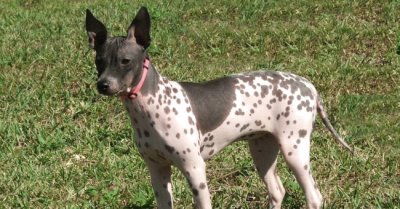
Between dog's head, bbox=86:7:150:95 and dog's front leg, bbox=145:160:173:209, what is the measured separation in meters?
0.79

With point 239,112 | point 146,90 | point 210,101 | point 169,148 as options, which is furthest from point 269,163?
point 146,90

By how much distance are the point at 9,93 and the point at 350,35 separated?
552cm

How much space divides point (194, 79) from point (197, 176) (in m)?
4.92

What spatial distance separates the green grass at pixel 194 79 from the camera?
7188 mm

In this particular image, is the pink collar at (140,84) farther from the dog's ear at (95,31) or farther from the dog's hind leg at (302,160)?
the dog's hind leg at (302,160)

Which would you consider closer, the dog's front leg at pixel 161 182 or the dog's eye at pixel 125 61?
the dog's eye at pixel 125 61

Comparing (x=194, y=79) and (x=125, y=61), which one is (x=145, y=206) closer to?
(x=125, y=61)

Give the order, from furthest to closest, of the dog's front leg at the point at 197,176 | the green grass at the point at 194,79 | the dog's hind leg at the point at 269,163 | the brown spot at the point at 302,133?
the green grass at the point at 194,79 < the dog's hind leg at the point at 269,163 < the brown spot at the point at 302,133 < the dog's front leg at the point at 197,176

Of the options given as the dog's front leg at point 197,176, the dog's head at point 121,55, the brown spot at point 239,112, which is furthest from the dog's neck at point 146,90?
the brown spot at point 239,112

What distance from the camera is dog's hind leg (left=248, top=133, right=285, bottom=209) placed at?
249 inches

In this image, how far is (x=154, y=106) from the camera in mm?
5477

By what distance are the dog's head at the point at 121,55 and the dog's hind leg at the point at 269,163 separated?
1462 millimetres

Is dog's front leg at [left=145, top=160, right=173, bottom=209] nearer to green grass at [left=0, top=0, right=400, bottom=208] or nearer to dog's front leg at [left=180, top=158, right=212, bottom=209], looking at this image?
dog's front leg at [left=180, top=158, right=212, bottom=209]

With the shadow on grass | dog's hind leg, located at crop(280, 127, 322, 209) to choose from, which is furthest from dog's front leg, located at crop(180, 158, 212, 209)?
the shadow on grass
